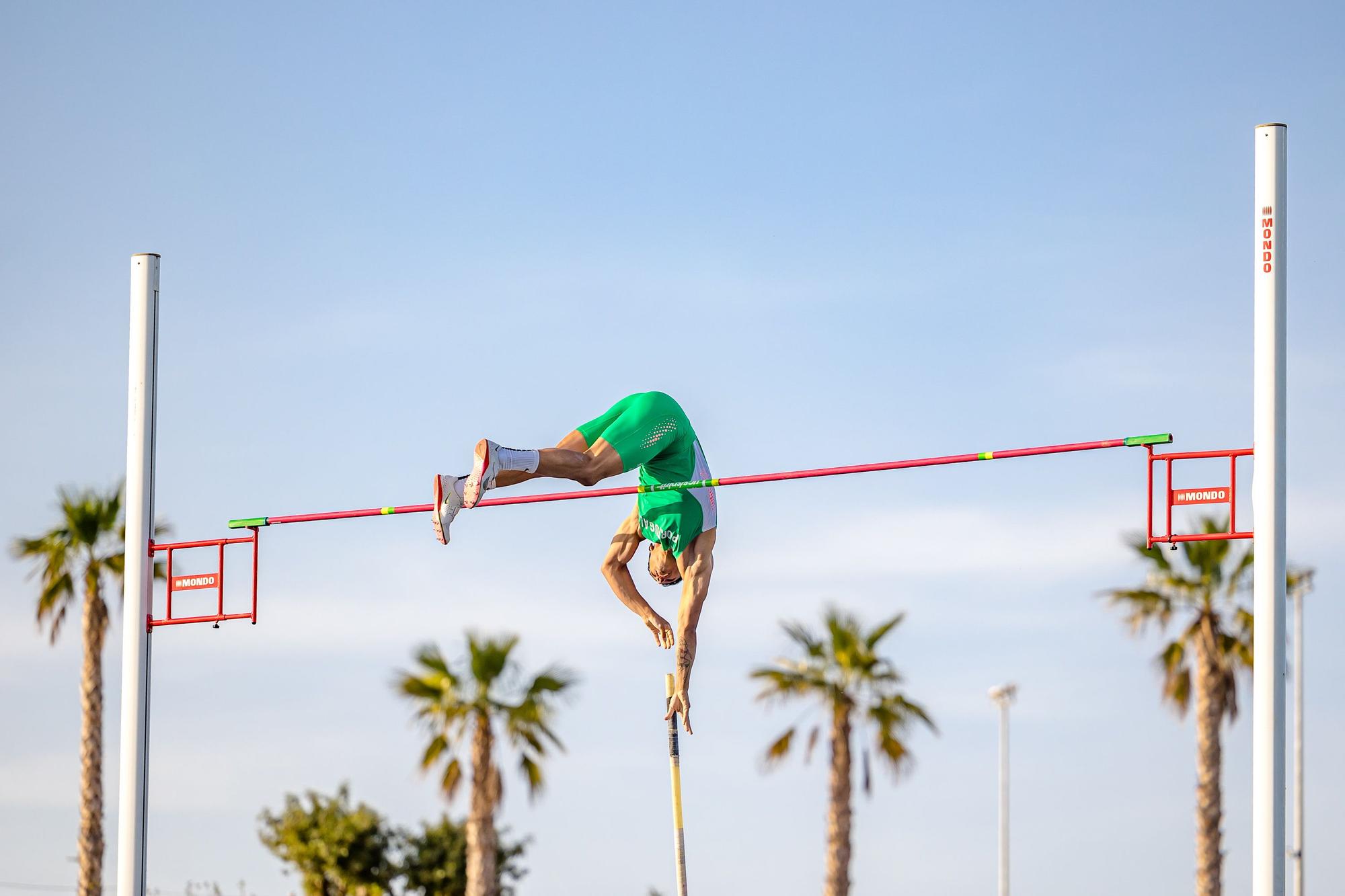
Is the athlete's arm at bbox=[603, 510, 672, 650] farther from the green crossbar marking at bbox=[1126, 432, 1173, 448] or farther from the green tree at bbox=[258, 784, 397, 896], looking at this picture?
the green tree at bbox=[258, 784, 397, 896]

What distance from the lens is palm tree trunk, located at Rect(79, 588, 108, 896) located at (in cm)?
2648

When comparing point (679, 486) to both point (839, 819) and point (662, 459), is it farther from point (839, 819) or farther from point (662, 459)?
point (839, 819)

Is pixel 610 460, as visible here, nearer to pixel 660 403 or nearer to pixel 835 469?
pixel 660 403

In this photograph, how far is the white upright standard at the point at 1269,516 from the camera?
31.1 ft

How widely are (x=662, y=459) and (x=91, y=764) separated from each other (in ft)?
58.8

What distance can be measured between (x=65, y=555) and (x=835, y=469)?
20.6 meters

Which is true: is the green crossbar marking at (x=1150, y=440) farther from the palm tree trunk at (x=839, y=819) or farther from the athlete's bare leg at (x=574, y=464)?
the palm tree trunk at (x=839, y=819)

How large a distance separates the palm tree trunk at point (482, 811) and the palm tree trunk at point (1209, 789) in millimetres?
8700

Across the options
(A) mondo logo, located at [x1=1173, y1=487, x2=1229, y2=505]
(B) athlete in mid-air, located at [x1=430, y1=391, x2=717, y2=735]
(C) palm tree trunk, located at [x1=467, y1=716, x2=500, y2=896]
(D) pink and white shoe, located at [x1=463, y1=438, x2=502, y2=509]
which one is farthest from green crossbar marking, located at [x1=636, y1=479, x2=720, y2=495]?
(C) palm tree trunk, located at [x1=467, y1=716, x2=500, y2=896]

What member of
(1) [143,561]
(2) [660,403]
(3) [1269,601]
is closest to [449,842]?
(1) [143,561]

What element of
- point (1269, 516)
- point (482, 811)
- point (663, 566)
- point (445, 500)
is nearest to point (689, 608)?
point (663, 566)

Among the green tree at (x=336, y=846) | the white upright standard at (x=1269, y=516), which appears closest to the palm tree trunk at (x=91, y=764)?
the green tree at (x=336, y=846)

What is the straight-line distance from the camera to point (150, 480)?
12930mm

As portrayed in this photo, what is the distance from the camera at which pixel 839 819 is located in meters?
25.1
